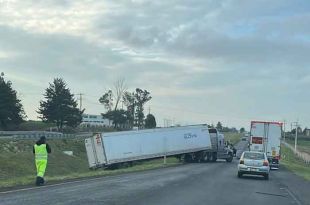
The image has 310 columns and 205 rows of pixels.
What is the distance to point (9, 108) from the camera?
291 feet

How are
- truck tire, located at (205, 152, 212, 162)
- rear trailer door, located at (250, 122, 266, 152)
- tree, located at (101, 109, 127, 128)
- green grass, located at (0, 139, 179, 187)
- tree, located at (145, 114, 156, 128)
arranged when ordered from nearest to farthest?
green grass, located at (0, 139, 179, 187) < rear trailer door, located at (250, 122, 266, 152) < truck tire, located at (205, 152, 212, 162) < tree, located at (101, 109, 127, 128) < tree, located at (145, 114, 156, 128)

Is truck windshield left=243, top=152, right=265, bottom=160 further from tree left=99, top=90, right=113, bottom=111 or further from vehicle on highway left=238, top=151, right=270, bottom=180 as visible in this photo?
tree left=99, top=90, right=113, bottom=111

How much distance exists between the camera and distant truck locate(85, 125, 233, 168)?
148 ft

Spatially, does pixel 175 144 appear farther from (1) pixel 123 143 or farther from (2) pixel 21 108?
(2) pixel 21 108

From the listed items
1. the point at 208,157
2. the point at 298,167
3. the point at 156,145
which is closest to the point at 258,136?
the point at 156,145

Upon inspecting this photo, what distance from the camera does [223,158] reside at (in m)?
56.9

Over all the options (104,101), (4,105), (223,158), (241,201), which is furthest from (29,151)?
(104,101)

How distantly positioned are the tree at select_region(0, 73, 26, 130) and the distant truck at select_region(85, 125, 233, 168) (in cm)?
4268

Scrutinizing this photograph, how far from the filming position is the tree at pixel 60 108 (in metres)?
108

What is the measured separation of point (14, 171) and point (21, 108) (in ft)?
162

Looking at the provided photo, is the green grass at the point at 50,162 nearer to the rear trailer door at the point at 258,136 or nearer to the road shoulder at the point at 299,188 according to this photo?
the rear trailer door at the point at 258,136

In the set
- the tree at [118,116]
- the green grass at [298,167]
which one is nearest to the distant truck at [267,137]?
the green grass at [298,167]

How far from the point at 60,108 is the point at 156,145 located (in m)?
59.9

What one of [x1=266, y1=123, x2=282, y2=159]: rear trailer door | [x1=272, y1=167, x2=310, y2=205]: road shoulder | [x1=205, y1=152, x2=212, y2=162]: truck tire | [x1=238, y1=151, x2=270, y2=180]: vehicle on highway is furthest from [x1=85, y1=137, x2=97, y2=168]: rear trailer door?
[x1=272, y1=167, x2=310, y2=205]: road shoulder
